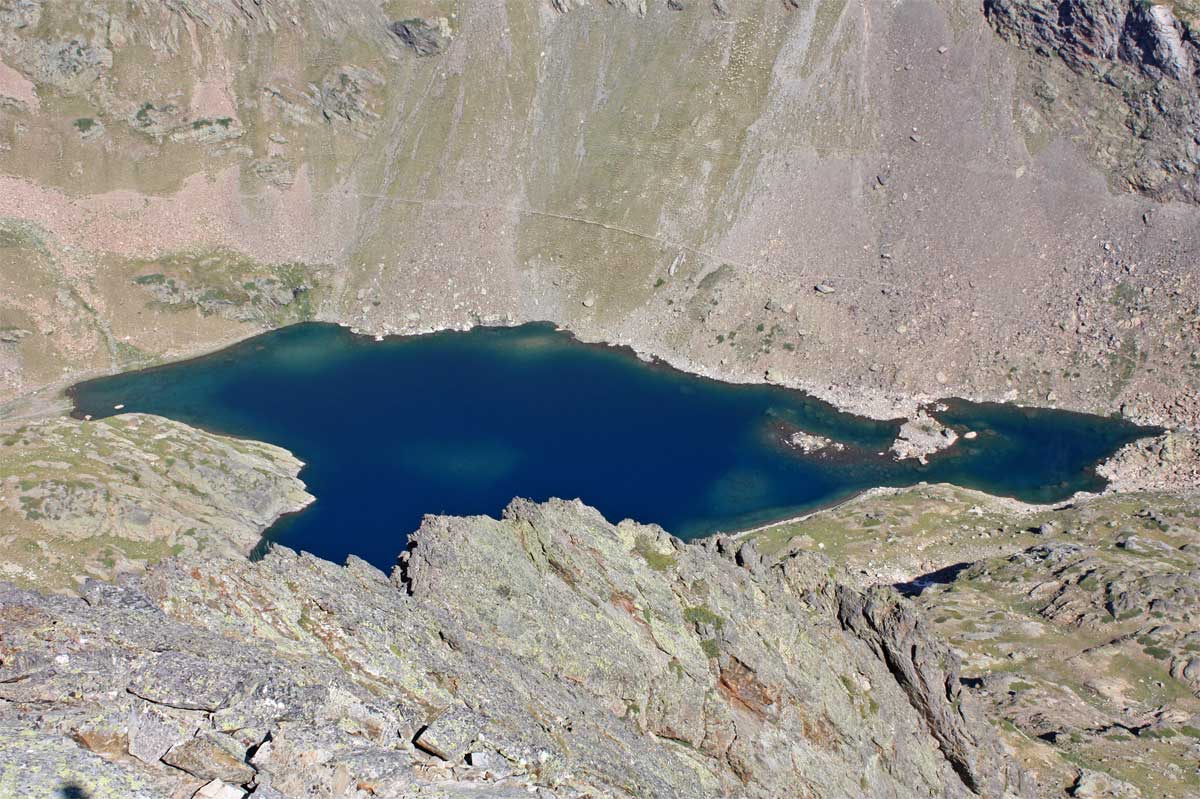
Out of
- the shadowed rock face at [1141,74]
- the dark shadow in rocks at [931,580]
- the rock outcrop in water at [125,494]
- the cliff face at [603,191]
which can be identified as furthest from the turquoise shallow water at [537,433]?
the shadowed rock face at [1141,74]

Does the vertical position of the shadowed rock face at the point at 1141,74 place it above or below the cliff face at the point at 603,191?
above

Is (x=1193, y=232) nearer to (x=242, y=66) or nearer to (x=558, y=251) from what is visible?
(x=558, y=251)

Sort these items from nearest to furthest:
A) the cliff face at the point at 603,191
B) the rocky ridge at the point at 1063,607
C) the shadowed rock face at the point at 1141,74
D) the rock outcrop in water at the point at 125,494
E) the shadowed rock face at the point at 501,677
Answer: the shadowed rock face at the point at 501,677 < the rocky ridge at the point at 1063,607 < the rock outcrop in water at the point at 125,494 < the shadowed rock face at the point at 1141,74 < the cliff face at the point at 603,191

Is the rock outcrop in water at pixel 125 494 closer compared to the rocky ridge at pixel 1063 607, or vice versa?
the rocky ridge at pixel 1063 607

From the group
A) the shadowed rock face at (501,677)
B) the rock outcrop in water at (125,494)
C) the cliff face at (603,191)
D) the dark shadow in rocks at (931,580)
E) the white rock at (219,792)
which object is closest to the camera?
the white rock at (219,792)

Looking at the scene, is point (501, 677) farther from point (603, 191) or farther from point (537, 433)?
point (603, 191)

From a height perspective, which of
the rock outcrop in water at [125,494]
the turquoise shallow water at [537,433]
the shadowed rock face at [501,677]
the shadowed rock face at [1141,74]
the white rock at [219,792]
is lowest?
the rock outcrop in water at [125,494]

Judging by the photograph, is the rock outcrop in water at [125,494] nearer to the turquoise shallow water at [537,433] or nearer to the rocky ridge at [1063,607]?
the turquoise shallow water at [537,433]
